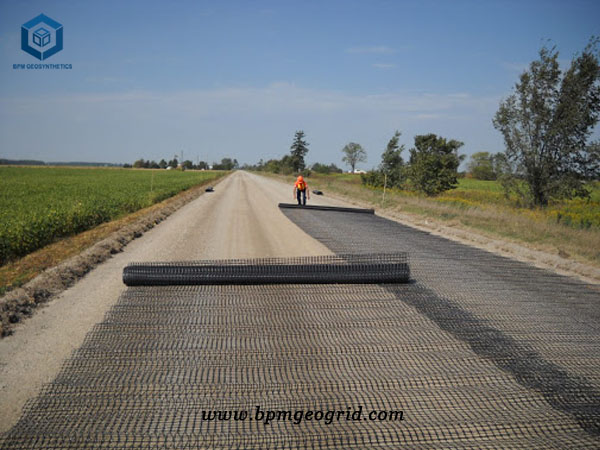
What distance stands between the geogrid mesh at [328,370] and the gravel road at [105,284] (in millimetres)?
215

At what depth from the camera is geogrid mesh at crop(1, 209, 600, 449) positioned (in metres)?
2.35

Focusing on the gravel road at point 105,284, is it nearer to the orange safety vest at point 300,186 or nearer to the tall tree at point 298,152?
the orange safety vest at point 300,186

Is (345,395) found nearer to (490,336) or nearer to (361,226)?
(490,336)

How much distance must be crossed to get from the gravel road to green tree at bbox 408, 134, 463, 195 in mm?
16397

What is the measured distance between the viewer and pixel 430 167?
84.4 feet

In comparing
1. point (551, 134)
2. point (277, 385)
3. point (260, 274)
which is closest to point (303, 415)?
point (277, 385)

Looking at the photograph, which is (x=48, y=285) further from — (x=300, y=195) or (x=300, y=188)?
(x=300, y=195)

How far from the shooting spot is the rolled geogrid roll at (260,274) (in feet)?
16.9

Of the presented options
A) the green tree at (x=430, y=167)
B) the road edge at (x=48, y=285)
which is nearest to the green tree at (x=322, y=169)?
the green tree at (x=430, y=167)

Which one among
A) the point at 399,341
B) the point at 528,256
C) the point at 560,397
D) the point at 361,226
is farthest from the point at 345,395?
the point at 361,226

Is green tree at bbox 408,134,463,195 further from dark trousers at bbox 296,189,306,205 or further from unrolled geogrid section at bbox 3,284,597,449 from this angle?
unrolled geogrid section at bbox 3,284,597,449

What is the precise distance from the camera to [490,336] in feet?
12.6

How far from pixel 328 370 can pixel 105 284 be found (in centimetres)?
390

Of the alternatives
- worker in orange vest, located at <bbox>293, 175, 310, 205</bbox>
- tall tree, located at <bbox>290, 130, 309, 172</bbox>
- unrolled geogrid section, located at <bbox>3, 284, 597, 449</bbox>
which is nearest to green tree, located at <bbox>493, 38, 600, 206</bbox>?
worker in orange vest, located at <bbox>293, 175, 310, 205</bbox>
